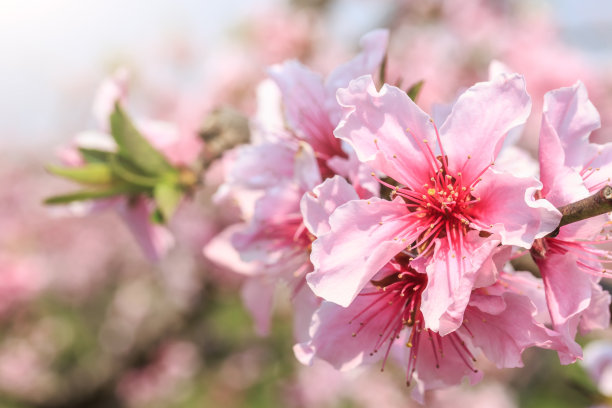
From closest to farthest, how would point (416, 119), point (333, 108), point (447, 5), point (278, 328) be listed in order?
1. point (416, 119)
2. point (333, 108)
3. point (447, 5)
4. point (278, 328)

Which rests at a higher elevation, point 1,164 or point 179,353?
point 1,164

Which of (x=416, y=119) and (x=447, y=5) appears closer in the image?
(x=416, y=119)

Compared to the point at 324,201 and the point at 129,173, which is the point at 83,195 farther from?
the point at 324,201

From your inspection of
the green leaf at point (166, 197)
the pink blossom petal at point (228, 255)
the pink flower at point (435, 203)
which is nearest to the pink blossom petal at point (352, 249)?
the pink flower at point (435, 203)

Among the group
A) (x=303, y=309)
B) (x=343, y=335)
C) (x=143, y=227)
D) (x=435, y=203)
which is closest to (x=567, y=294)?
(x=435, y=203)

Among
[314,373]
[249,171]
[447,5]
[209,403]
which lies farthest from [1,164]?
[249,171]

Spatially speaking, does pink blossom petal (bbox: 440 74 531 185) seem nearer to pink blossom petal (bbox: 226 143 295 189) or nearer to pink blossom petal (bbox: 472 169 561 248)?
pink blossom petal (bbox: 472 169 561 248)

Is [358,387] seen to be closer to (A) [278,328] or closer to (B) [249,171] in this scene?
(A) [278,328]
